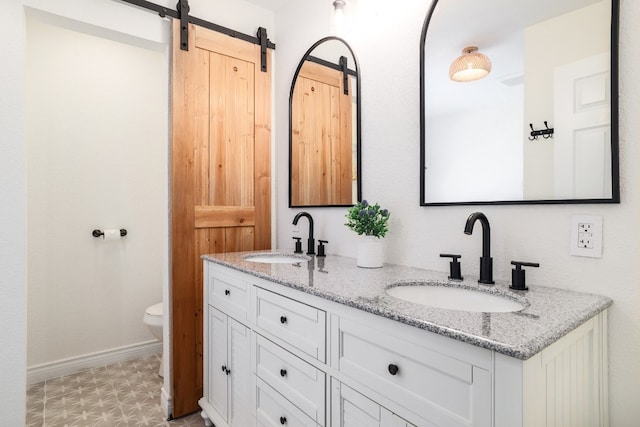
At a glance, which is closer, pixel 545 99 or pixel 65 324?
pixel 545 99

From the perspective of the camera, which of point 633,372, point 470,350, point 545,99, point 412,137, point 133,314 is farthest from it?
point 133,314

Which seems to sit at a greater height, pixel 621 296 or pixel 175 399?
pixel 621 296

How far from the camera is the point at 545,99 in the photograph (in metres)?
1.12

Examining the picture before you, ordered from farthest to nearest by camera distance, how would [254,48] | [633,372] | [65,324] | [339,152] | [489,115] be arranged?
[65,324] → [254,48] → [339,152] → [489,115] → [633,372]

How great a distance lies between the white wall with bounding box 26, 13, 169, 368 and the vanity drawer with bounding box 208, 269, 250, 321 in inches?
21.4

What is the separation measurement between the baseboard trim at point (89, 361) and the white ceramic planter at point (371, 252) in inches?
84.7

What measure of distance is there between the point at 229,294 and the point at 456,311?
1127 millimetres

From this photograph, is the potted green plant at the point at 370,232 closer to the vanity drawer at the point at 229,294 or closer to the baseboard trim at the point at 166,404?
the vanity drawer at the point at 229,294

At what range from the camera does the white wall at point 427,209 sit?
97 centimetres

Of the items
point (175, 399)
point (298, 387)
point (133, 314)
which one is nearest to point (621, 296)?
point (298, 387)

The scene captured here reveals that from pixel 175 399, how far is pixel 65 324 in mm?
1110

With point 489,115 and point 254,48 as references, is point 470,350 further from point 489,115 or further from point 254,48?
point 254,48

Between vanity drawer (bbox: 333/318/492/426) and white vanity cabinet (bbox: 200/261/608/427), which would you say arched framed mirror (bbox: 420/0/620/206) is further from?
vanity drawer (bbox: 333/318/492/426)

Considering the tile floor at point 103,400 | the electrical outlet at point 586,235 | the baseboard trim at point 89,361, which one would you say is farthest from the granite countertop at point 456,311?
the baseboard trim at point 89,361
